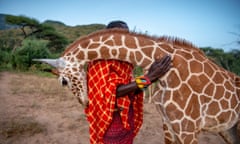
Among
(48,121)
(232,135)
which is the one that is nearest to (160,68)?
(232,135)

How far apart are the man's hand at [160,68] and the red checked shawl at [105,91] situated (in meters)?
0.29

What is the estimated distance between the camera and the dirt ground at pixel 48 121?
4.25 metres

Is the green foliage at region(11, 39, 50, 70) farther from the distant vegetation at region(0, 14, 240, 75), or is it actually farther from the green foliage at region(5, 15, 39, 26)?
the green foliage at region(5, 15, 39, 26)

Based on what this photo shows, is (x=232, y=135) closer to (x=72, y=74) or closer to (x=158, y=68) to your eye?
(x=158, y=68)

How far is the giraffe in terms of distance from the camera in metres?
1.69

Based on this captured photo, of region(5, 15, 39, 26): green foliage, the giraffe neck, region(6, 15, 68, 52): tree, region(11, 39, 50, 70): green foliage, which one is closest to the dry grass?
the giraffe neck

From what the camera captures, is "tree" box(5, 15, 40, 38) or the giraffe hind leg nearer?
the giraffe hind leg

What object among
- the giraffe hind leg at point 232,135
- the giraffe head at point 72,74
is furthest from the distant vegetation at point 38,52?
the giraffe hind leg at point 232,135

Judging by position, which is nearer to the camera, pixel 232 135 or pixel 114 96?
pixel 114 96

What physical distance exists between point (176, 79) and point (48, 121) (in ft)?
13.6

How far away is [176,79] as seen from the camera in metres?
1.68

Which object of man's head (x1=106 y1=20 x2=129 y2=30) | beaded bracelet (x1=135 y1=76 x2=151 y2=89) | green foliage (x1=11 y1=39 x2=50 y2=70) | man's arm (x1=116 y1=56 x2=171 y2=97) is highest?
man's head (x1=106 y1=20 x2=129 y2=30)

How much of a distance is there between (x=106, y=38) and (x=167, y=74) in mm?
563

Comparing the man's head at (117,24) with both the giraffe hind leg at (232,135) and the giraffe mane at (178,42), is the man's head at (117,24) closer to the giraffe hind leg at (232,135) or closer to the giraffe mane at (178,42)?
the giraffe mane at (178,42)
